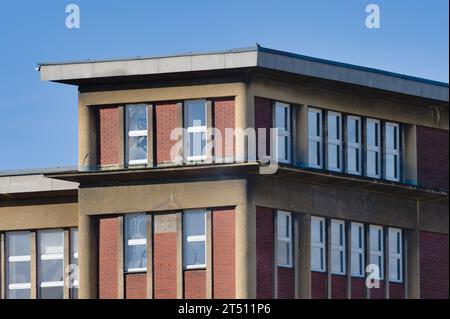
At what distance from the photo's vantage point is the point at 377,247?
77.7m

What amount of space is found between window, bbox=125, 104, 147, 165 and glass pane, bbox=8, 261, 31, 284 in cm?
753

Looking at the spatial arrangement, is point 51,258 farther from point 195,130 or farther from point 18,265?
point 195,130

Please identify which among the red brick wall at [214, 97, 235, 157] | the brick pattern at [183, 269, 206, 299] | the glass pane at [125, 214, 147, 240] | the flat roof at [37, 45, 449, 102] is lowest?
the brick pattern at [183, 269, 206, 299]

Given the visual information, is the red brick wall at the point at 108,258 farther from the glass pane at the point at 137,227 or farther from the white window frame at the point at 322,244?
the white window frame at the point at 322,244

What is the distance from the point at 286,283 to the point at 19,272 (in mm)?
10873

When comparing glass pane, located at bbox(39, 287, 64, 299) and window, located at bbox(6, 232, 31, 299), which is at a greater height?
window, located at bbox(6, 232, 31, 299)

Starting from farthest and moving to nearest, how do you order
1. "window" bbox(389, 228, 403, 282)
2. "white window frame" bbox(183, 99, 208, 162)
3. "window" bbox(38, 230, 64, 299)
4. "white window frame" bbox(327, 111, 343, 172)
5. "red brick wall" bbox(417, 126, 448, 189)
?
"window" bbox(38, 230, 64, 299) < "red brick wall" bbox(417, 126, 448, 189) < "window" bbox(389, 228, 403, 282) < "white window frame" bbox(327, 111, 343, 172) < "white window frame" bbox(183, 99, 208, 162)

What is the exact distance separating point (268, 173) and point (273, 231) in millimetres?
1928

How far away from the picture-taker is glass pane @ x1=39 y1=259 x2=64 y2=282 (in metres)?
79.5

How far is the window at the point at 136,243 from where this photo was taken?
244 feet

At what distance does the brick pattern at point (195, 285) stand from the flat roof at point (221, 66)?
252 inches

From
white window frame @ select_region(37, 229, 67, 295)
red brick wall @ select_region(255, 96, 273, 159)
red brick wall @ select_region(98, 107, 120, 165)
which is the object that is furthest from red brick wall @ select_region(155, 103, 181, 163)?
white window frame @ select_region(37, 229, 67, 295)

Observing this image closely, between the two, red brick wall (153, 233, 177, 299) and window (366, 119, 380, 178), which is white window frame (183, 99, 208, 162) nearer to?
red brick wall (153, 233, 177, 299)
